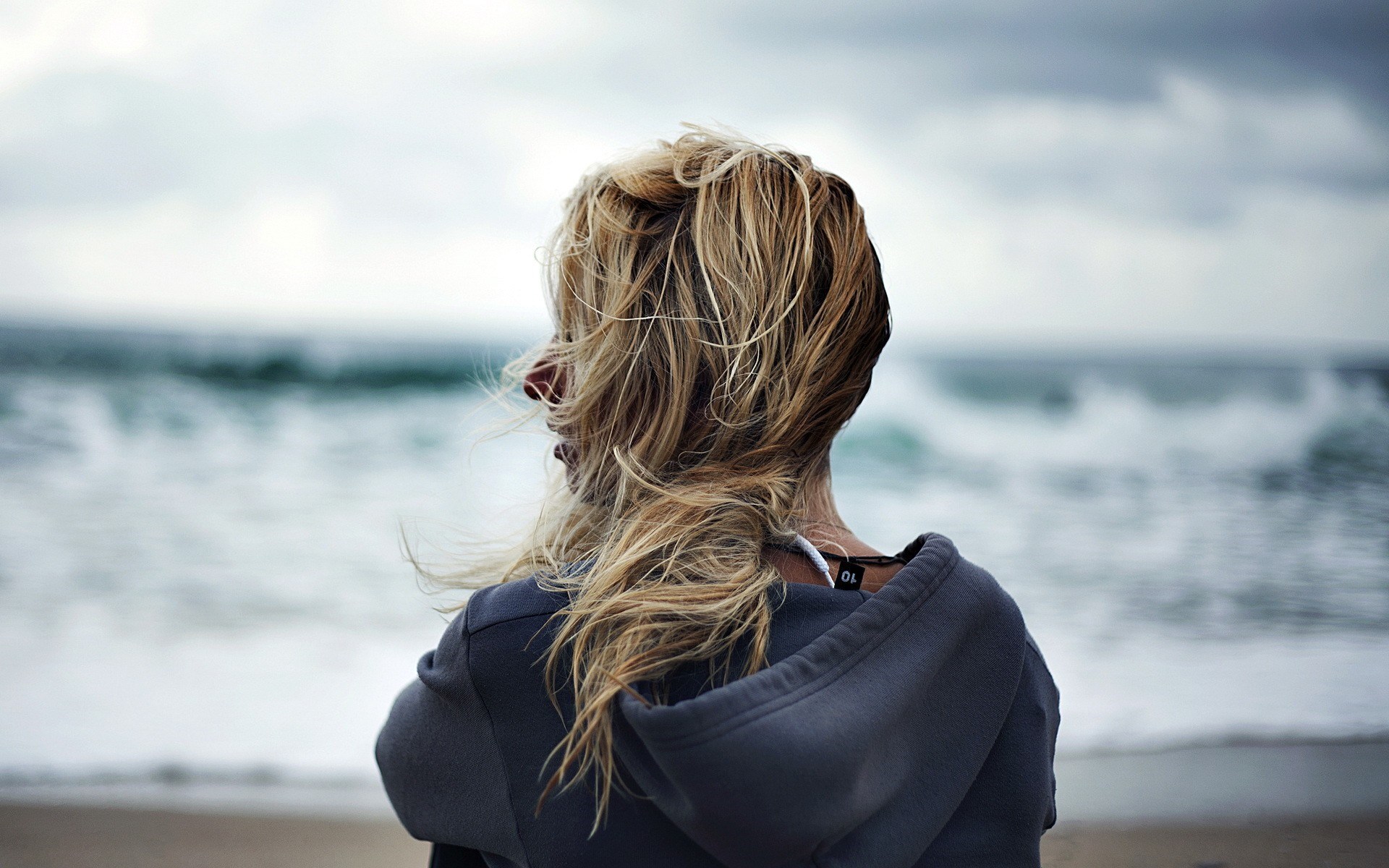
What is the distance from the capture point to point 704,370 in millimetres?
1110

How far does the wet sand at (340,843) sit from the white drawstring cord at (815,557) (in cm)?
213

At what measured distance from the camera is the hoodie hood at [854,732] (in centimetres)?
87

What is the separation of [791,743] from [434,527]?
6209 millimetres

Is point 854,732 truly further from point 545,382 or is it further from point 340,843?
point 340,843

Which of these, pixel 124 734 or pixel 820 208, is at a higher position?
pixel 820 208

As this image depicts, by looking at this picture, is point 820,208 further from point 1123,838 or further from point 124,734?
point 124,734

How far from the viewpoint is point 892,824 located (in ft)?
3.28

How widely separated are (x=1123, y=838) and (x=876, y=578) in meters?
2.36

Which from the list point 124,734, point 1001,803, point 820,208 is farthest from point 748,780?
point 124,734

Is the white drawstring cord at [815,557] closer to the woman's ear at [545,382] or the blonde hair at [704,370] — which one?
the blonde hair at [704,370]

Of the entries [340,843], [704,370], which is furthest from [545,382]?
[340,843]

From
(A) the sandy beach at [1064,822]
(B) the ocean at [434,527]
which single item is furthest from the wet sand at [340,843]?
(B) the ocean at [434,527]

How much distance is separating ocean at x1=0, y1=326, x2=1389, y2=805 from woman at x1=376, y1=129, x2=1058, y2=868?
14.0 inches

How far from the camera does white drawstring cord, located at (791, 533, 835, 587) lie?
3.56 ft
